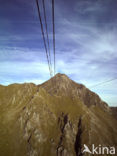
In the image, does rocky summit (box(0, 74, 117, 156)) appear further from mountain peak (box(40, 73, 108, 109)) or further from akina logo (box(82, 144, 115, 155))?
mountain peak (box(40, 73, 108, 109))

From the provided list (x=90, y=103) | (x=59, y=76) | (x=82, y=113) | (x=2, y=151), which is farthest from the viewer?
(x=59, y=76)

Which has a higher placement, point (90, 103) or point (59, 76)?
point (59, 76)

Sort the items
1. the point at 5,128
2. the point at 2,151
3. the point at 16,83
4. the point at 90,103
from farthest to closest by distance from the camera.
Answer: the point at 90,103 < the point at 16,83 < the point at 5,128 < the point at 2,151

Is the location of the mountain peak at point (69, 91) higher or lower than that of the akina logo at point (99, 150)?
higher

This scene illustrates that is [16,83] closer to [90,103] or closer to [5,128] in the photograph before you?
[5,128]

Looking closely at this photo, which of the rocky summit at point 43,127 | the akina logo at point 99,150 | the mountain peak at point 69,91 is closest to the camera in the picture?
the rocky summit at point 43,127

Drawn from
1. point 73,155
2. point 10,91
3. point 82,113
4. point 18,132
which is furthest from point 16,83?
point 73,155

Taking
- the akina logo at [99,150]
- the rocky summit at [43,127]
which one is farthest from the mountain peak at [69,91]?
the akina logo at [99,150]

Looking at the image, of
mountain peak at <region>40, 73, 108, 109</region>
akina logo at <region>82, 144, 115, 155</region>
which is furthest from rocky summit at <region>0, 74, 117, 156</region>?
mountain peak at <region>40, 73, 108, 109</region>

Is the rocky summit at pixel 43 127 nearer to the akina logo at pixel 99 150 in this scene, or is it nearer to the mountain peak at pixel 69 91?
the akina logo at pixel 99 150
